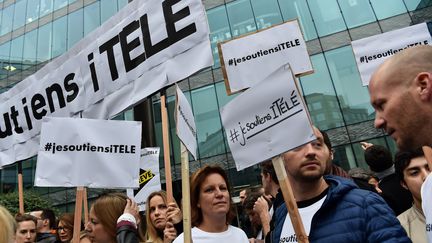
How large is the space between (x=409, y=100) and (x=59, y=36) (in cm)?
2250

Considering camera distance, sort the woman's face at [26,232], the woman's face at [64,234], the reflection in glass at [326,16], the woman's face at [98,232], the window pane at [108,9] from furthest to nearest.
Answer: the window pane at [108,9]
the reflection in glass at [326,16]
the woman's face at [64,234]
the woman's face at [26,232]
the woman's face at [98,232]

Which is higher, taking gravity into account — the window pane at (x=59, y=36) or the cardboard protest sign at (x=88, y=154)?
the window pane at (x=59, y=36)

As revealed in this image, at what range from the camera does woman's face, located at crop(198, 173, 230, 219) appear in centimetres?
261

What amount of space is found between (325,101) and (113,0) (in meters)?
13.2

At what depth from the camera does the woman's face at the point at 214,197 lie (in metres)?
2.61

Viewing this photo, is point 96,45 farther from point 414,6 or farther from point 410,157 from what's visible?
point 414,6

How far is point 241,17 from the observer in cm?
1614

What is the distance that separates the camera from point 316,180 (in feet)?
6.59

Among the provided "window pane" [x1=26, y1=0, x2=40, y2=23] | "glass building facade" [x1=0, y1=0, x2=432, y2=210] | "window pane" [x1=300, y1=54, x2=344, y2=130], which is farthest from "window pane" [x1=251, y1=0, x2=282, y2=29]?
"window pane" [x1=26, y1=0, x2=40, y2=23]

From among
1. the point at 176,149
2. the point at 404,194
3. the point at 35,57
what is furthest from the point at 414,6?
the point at 35,57

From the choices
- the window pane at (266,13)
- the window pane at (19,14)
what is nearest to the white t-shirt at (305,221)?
the window pane at (266,13)

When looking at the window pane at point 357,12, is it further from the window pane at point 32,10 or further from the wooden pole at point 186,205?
the window pane at point 32,10

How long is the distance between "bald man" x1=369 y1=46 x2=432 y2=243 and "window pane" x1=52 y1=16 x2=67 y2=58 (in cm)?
2150

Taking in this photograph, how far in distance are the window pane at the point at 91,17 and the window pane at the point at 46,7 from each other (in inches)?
132
